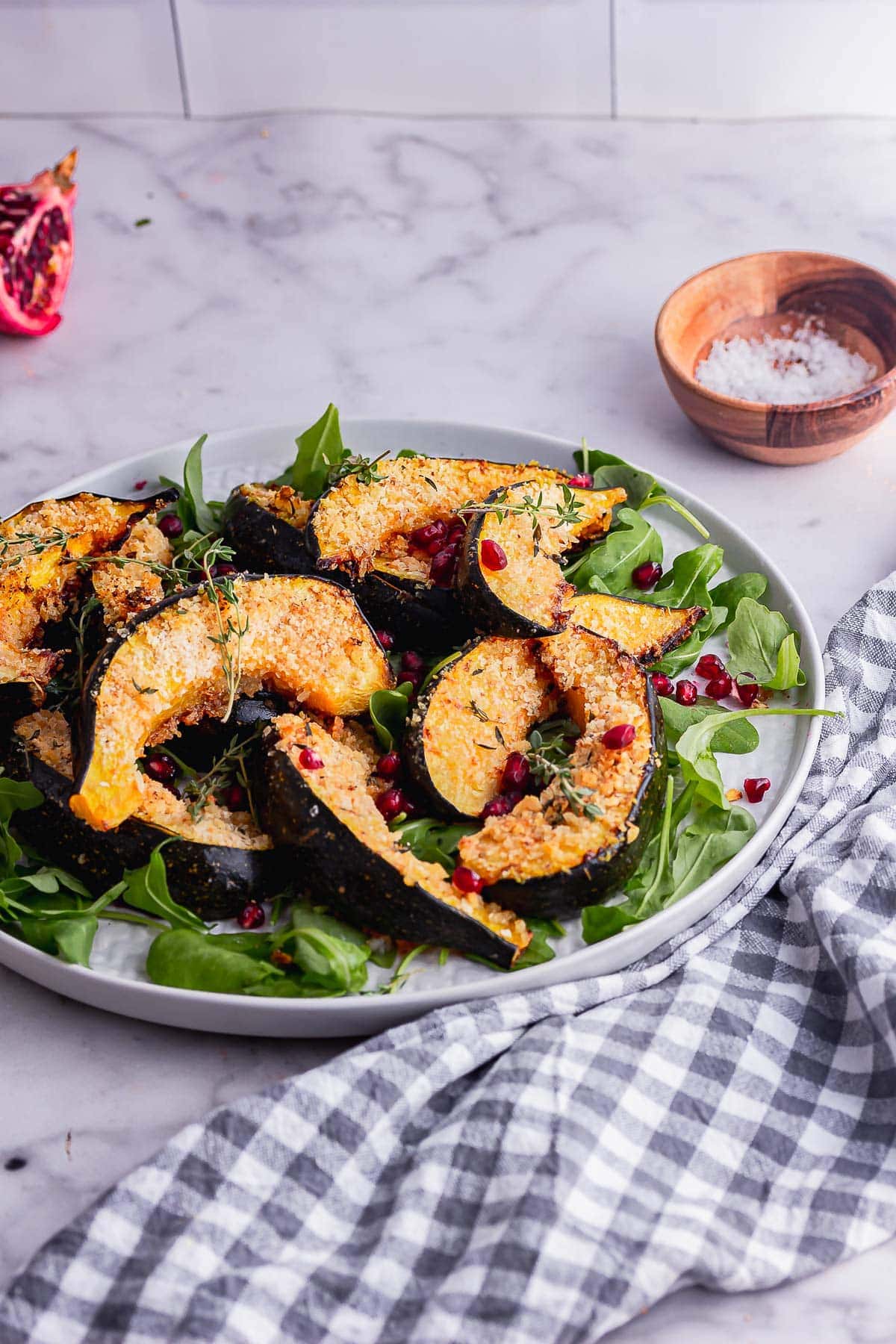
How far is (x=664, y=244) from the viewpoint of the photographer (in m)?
5.15

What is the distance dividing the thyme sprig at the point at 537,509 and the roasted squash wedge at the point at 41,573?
91 cm

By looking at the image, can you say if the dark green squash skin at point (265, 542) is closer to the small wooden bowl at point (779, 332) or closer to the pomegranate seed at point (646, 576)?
the pomegranate seed at point (646, 576)

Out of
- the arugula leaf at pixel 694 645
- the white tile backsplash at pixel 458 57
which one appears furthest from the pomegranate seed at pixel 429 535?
the white tile backsplash at pixel 458 57

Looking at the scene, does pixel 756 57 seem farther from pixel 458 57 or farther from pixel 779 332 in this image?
pixel 779 332

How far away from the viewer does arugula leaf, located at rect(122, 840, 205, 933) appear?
106 inches

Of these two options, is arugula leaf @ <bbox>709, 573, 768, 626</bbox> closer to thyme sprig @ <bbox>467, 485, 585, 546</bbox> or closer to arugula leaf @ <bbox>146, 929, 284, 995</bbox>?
thyme sprig @ <bbox>467, 485, 585, 546</bbox>

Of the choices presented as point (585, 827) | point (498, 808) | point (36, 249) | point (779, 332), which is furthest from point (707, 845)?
point (36, 249)

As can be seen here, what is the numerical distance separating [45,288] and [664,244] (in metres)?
2.26

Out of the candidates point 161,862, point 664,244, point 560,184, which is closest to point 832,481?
point 664,244

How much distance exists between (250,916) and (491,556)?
37.5 inches

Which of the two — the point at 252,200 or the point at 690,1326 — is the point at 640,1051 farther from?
the point at 252,200

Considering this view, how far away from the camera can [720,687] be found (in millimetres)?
3258

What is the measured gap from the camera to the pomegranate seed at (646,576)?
11.4 ft

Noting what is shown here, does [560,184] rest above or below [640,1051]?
above
